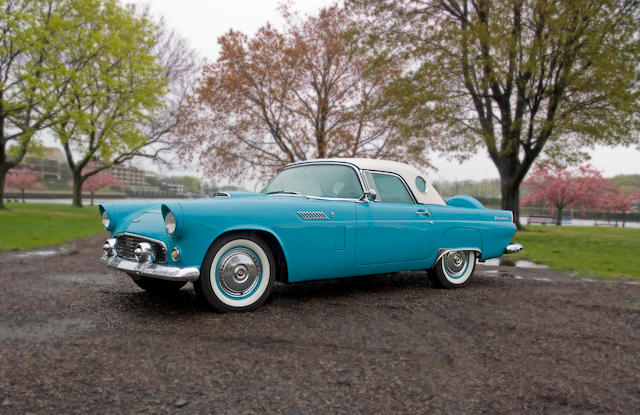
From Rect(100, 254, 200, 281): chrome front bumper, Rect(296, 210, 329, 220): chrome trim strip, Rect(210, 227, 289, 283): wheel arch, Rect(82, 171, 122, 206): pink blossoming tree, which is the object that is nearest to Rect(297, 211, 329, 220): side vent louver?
Rect(296, 210, 329, 220): chrome trim strip

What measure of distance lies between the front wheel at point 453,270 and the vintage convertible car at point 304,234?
1 centimetres

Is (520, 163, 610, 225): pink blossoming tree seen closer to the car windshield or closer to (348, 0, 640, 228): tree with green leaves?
(348, 0, 640, 228): tree with green leaves

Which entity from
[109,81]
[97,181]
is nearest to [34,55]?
[109,81]

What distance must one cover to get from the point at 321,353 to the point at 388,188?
2551mm

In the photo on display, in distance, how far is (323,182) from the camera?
490 centimetres

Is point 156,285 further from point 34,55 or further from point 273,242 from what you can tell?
point 34,55

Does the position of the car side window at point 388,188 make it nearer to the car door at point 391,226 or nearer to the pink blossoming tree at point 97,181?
the car door at point 391,226

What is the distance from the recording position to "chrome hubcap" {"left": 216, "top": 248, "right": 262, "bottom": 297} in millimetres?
3865

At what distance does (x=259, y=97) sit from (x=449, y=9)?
8445mm

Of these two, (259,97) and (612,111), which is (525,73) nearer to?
(612,111)

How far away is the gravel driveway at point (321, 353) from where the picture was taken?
2.30m

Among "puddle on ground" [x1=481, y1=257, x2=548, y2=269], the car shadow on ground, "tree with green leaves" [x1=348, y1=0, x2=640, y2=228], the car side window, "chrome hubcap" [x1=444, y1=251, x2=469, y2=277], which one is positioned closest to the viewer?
the car shadow on ground

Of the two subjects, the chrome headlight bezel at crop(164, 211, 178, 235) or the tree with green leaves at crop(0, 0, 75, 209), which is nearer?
the chrome headlight bezel at crop(164, 211, 178, 235)

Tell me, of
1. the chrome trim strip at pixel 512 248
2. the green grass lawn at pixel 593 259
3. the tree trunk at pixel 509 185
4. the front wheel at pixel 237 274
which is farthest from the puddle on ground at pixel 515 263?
the tree trunk at pixel 509 185
